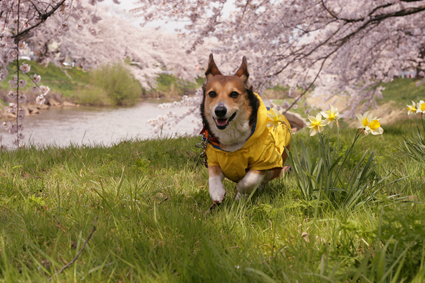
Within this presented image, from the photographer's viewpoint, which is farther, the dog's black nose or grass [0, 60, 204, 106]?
grass [0, 60, 204, 106]

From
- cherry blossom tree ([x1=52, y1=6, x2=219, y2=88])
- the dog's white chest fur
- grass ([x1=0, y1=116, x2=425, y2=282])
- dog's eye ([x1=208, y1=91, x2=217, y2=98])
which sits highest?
cherry blossom tree ([x1=52, y1=6, x2=219, y2=88])

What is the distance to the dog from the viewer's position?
260 cm

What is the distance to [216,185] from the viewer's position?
2541mm

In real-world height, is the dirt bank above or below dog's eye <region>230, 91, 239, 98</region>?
below

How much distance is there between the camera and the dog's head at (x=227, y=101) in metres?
2.51

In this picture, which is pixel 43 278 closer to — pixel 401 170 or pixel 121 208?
pixel 121 208

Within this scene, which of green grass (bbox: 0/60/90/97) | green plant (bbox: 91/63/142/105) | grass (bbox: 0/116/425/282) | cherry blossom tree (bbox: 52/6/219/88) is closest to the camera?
grass (bbox: 0/116/425/282)

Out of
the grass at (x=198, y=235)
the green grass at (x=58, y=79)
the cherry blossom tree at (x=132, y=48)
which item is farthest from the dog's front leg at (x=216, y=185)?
the cherry blossom tree at (x=132, y=48)

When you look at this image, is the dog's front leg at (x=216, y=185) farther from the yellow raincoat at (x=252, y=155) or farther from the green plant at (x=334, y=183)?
the green plant at (x=334, y=183)

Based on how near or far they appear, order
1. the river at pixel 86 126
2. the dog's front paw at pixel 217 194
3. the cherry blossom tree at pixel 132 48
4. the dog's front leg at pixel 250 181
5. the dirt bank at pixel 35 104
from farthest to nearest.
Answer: the cherry blossom tree at pixel 132 48, the dirt bank at pixel 35 104, the river at pixel 86 126, the dog's front leg at pixel 250 181, the dog's front paw at pixel 217 194

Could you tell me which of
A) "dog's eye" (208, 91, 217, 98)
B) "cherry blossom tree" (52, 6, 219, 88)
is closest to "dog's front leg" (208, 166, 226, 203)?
"dog's eye" (208, 91, 217, 98)

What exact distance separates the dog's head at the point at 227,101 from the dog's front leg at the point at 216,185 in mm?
359

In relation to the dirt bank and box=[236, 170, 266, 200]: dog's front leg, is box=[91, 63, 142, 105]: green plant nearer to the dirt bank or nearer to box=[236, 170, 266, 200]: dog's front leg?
the dirt bank

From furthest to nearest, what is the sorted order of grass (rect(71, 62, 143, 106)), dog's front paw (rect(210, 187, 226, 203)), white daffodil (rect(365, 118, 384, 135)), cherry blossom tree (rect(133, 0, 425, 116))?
grass (rect(71, 62, 143, 106))
cherry blossom tree (rect(133, 0, 425, 116))
dog's front paw (rect(210, 187, 226, 203))
white daffodil (rect(365, 118, 384, 135))
